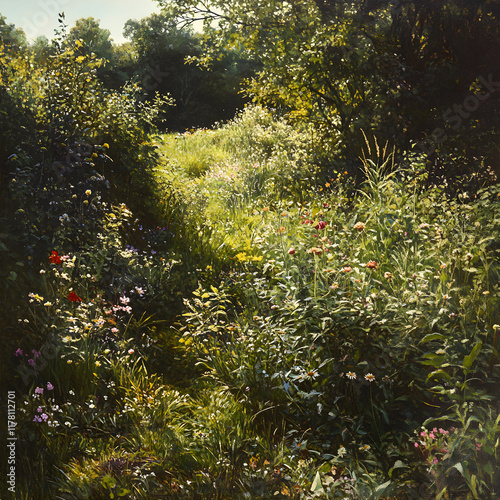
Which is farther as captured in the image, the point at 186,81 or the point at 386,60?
the point at 186,81

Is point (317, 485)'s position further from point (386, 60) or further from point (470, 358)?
point (386, 60)

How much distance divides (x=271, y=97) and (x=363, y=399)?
6353 millimetres

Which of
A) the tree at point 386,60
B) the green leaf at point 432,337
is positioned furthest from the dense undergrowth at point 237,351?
the tree at point 386,60

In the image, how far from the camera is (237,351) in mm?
3387

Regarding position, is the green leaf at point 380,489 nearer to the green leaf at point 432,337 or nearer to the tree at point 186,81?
the green leaf at point 432,337

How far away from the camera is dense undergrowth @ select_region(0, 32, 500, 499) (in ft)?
8.33

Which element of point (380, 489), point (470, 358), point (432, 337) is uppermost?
point (432, 337)

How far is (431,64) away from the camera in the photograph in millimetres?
6703

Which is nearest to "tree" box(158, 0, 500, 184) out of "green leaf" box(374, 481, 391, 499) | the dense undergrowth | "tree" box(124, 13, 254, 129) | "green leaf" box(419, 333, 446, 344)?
the dense undergrowth

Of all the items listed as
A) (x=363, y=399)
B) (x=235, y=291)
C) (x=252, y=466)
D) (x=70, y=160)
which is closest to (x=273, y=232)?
(x=235, y=291)

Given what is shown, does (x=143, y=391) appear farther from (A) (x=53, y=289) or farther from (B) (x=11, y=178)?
(B) (x=11, y=178)

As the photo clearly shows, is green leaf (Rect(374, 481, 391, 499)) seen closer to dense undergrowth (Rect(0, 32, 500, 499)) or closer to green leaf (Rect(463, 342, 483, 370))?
dense undergrowth (Rect(0, 32, 500, 499))

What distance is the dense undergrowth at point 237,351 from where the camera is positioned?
100.0 inches

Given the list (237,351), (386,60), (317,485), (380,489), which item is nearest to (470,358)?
(380,489)
